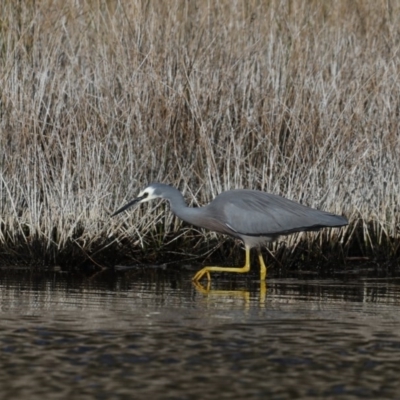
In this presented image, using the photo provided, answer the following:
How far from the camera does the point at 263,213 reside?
8.16 metres

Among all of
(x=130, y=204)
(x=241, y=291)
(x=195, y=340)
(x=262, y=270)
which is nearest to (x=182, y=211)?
(x=130, y=204)

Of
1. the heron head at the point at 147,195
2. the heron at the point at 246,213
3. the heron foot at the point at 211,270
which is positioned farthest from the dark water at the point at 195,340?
the heron head at the point at 147,195

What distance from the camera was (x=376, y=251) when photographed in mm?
8852

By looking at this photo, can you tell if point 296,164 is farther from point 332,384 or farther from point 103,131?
point 332,384

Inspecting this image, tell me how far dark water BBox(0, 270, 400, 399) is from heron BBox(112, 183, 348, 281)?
17.3 inches

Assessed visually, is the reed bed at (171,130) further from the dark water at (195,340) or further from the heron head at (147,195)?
the dark water at (195,340)

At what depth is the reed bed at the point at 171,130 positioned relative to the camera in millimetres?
8445

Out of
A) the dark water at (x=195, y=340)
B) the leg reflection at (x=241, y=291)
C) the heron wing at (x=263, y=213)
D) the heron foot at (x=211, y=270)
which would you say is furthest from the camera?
the heron wing at (x=263, y=213)

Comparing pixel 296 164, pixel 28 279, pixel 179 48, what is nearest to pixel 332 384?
pixel 28 279

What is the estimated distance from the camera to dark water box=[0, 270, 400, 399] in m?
4.63

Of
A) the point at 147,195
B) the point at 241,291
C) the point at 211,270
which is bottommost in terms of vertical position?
the point at 241,291

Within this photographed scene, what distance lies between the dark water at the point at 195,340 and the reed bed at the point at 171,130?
2.37ft

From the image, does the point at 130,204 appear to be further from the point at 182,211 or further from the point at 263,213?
the point at 263,213

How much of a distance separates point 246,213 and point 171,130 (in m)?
1.12
